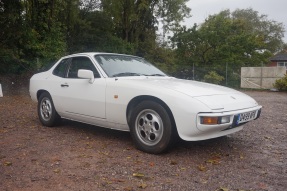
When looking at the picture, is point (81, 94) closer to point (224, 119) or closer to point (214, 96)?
point (214, 96)

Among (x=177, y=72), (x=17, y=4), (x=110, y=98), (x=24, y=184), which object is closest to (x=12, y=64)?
(x=17, y=4)

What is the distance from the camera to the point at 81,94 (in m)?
5.11

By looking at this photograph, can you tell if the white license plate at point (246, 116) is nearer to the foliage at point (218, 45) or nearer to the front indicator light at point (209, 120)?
the front indicator light at point (209, 120)

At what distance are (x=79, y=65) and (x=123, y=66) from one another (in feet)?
2.90

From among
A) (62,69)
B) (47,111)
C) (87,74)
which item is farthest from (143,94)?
(47,111)

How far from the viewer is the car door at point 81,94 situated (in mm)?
4801

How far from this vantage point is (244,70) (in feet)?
66.3

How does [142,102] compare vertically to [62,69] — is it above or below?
below

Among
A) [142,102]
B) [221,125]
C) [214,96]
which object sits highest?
[214,96]

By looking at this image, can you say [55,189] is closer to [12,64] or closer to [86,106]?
[86,106]

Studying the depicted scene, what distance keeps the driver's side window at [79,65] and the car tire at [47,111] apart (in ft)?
2.51

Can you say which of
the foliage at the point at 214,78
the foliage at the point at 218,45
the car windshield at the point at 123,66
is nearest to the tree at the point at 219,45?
the foliage at the point at 218,45

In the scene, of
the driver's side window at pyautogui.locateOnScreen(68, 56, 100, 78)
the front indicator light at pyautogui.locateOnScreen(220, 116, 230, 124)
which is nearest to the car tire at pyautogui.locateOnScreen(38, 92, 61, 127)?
the driver's side window at pyautogui.locateOnScreen(68, 56, 100, 78)

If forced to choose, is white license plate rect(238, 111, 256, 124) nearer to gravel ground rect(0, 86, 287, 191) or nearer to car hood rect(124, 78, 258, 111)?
car hood rect(124, 78, 258, 111)
